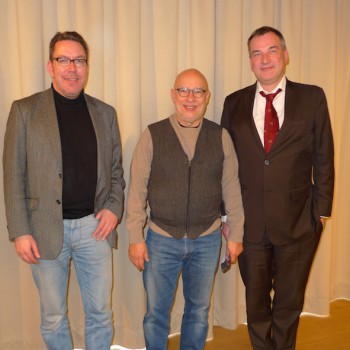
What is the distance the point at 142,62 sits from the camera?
2.55 meters

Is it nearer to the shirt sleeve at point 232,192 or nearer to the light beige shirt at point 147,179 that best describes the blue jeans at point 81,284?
the light beige shirt at point 147,179

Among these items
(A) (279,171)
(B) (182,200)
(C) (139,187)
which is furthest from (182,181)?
(A) (279,171)

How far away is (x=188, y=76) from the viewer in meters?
2.06

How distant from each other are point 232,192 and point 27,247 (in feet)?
3.50

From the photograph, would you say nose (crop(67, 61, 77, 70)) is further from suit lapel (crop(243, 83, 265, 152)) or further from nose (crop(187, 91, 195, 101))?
suit lapel (crop(243, 83, 265, 152))

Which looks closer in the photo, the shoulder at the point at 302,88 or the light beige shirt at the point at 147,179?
the light beige shirt at the point at 147,179

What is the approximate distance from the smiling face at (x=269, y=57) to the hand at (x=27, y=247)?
4.77 ft

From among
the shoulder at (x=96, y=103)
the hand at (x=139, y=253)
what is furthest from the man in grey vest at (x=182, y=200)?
the shoulder at (x=96, y=103)

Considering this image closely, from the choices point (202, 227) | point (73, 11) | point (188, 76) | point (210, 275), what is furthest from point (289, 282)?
point (73, 11)

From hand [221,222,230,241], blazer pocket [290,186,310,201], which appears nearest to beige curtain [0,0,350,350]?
hand [221,222,230,241]

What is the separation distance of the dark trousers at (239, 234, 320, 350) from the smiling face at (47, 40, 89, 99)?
1266 mm

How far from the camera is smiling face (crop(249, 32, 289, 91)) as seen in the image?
7.13ft

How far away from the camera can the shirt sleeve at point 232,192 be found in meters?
2.16

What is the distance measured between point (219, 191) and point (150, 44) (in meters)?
1.07
